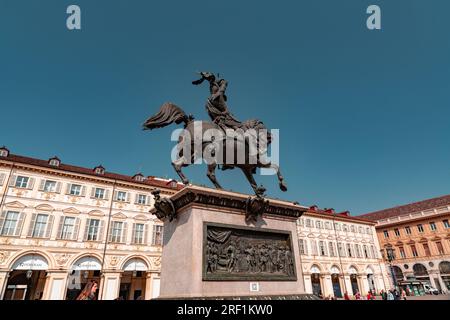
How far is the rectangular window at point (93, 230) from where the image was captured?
29.1 m

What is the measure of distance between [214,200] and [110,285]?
2774cm

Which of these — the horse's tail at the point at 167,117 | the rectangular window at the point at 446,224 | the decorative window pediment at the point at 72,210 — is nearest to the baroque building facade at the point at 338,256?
the rectangular window at the point at 446,224

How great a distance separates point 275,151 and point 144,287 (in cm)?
3072

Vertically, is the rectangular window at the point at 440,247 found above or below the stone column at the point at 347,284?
above

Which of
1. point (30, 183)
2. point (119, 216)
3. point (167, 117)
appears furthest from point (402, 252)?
point (30, 183)

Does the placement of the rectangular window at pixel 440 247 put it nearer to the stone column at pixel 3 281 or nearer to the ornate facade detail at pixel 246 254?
the ornate facade detail at pixel 246 254

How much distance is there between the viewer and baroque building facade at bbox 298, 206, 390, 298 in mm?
41094

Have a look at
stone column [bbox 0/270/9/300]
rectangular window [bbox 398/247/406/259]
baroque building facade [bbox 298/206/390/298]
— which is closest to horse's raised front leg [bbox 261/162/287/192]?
stone column [bbox 0/270/9/300]

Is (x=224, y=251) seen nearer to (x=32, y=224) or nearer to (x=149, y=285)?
(x=32, y=224)

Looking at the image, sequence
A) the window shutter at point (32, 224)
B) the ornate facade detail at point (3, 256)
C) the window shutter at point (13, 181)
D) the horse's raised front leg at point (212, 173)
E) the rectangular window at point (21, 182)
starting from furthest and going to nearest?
the rectangular window at point (21, 182) < the window shutter at point (13, 181) < the window shutter at point (32, 224) < the ornate facade detail at point (3, 256) < the horse's raised front leg at point (212, 173)

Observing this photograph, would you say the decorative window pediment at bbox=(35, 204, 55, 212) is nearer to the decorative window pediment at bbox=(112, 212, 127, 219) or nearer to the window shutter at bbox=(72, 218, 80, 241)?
the window shutter at bbox=(72, 218, 80, 241)

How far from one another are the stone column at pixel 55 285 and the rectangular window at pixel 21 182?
9.11m

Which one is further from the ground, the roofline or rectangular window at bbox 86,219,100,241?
the roofline

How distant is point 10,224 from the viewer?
26078 millimetres
